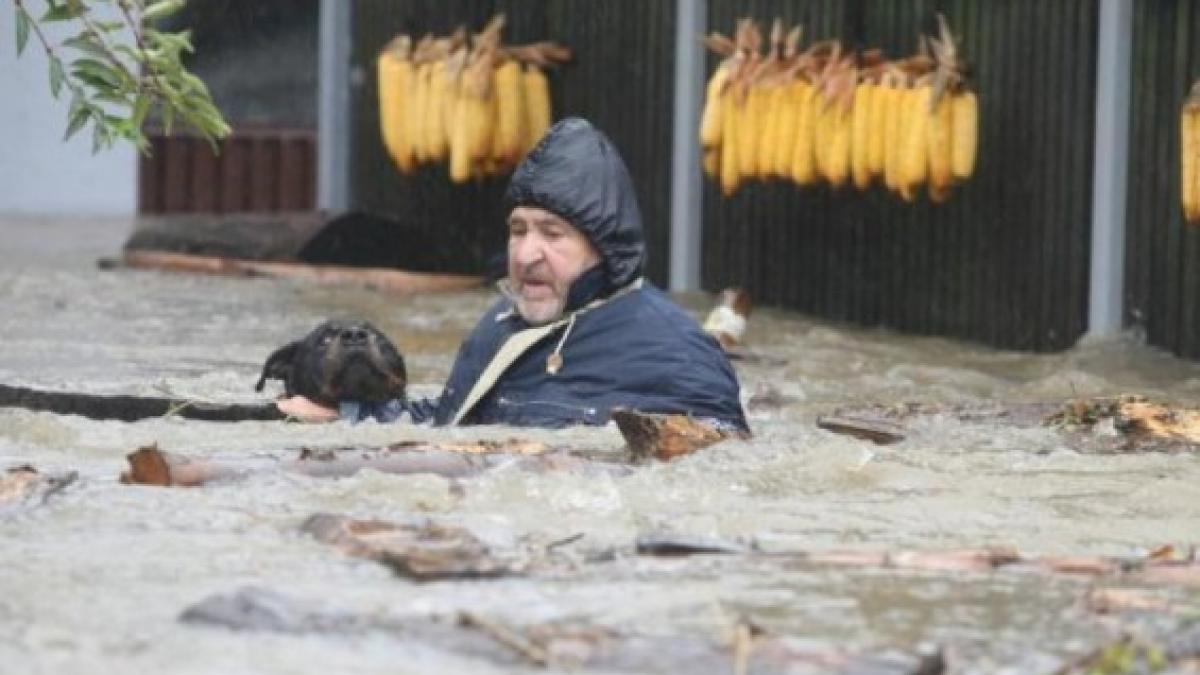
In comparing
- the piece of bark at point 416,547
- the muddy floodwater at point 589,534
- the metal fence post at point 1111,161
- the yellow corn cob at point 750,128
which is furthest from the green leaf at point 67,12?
the yellow corn cob at point 750,128

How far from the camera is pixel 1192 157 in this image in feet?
38.4

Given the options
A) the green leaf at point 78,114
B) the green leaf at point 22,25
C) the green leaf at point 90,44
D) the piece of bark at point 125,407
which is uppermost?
the green leaf at point 22,25

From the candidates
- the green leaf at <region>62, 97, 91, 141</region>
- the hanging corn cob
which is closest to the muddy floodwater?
the green leaf at <region>62, 97, 91, 141</region>

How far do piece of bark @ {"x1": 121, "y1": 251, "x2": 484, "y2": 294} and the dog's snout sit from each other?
24.7 ft

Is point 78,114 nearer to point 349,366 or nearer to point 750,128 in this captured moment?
point 349,366

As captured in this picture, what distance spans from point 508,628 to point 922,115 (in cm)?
875

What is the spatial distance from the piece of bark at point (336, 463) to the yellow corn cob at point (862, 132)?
6789 millimetres

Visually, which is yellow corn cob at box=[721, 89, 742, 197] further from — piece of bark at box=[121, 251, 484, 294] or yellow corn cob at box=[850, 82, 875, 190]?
piece of bark at box=[121, 251, 484, 294]

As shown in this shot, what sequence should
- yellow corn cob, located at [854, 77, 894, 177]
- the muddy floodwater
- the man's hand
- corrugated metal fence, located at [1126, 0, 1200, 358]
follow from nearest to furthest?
1. the muddy floodwater
2. the man's hand
3. corrugated metal fence, located at [1126, 0, 1200, 358]
4. yellow corn cob, located at [854, 77, 894, 177]

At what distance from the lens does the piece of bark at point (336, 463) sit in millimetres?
7301

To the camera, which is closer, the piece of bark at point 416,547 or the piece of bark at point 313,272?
the piece of bark at point 416,547

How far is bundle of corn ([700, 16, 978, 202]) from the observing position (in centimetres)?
1390

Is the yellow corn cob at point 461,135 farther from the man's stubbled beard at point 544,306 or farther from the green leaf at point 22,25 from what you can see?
the green leaf at point 22,25

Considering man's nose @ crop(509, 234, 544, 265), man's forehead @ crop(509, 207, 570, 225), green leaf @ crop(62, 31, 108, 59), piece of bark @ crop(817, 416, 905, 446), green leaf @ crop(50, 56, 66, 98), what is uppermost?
green leaf @ crop(62, 31, 108, 59)
